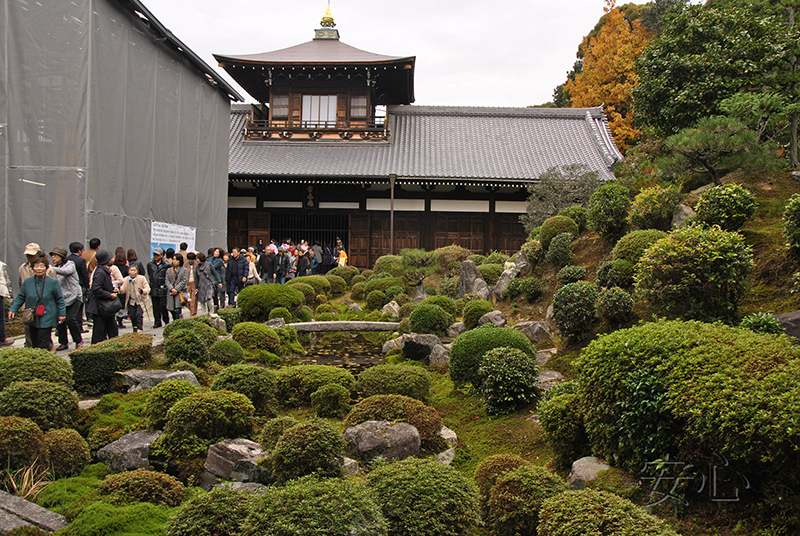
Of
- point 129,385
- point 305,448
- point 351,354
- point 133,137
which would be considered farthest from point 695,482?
point 133,137

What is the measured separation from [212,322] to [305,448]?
6766 millimetres

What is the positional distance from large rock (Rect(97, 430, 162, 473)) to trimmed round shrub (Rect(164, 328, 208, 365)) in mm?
2577

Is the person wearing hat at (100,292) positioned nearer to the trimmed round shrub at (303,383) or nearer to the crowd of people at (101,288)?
the crowd of people at (101,288)

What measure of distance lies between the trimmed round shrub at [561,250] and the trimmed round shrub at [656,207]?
74.8 inches

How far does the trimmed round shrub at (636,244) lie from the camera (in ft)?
27.7

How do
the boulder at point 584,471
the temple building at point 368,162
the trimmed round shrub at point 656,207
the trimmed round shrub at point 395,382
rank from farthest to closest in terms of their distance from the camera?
the temple building at point 368,162 → the trimmed round shrub at point 656,207 → the trimmed round shrub at point 395,382 → the boulder at point 584,471

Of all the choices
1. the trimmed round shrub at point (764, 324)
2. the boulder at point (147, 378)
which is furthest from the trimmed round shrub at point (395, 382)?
the trimmed round shrub at point (764, 324)

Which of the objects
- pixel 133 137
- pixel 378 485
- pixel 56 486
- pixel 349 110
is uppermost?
pixel 349 110

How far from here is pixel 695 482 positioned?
3871 millimetres

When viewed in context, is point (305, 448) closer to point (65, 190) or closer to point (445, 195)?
point (65, 190)

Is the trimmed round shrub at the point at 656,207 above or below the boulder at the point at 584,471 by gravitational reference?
above

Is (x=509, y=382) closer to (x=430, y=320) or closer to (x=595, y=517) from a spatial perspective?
(x=595, y=517)

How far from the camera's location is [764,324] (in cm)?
516

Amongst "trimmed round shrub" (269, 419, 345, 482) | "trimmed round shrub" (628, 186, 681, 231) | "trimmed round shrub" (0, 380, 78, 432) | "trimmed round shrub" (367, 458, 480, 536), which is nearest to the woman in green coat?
"trimmed round shrub" (0, 380, 78, 432)
